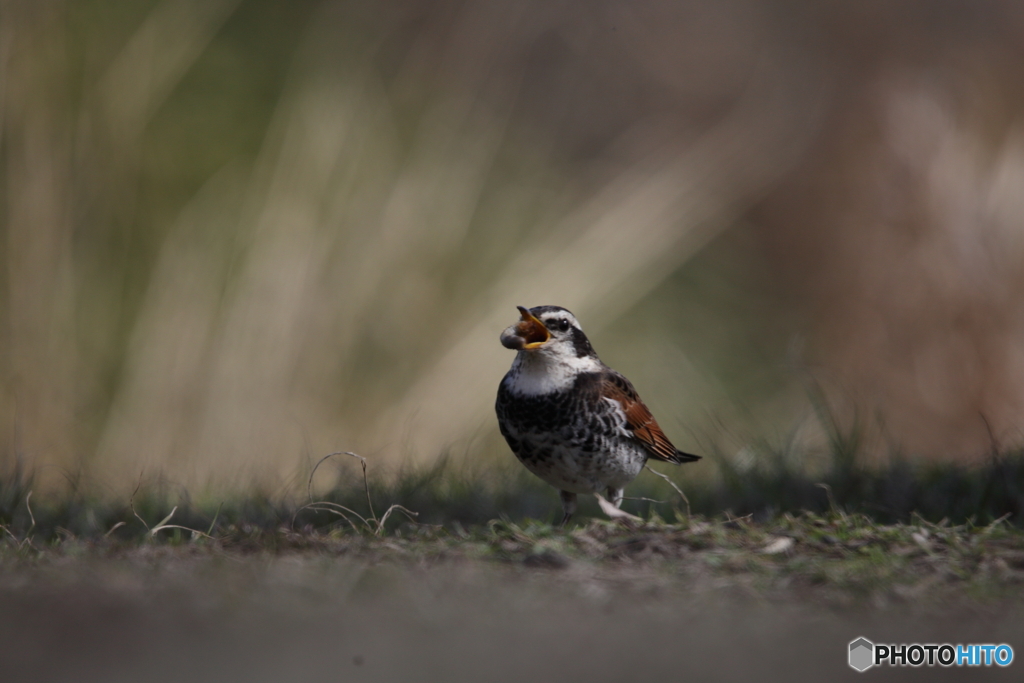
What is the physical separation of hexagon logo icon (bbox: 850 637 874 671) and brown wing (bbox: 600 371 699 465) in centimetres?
201

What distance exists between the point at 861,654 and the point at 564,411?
77.4 inches

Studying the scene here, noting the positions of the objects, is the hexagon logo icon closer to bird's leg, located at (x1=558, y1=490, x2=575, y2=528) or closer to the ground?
the ground

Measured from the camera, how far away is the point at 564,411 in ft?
13.9

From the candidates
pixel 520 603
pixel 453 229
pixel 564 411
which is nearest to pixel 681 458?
pixel 564 411

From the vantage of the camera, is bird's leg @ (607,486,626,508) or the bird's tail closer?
bird's leg @ (607,486,626,508)

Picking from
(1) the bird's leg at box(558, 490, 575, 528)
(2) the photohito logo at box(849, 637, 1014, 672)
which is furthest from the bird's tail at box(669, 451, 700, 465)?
(2) the photohito logo at box(849, 637, 1014, 672)

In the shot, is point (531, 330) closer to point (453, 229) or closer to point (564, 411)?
point (564, 411)

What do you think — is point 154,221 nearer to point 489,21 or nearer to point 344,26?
point 344,26

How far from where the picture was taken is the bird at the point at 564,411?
13.9ft

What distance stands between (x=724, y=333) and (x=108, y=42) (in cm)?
602

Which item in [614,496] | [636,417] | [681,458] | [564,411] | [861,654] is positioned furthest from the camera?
[681,458]

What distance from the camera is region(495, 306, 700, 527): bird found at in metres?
4.24

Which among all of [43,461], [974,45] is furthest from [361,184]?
[974,45]

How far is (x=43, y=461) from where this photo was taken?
264 inches
